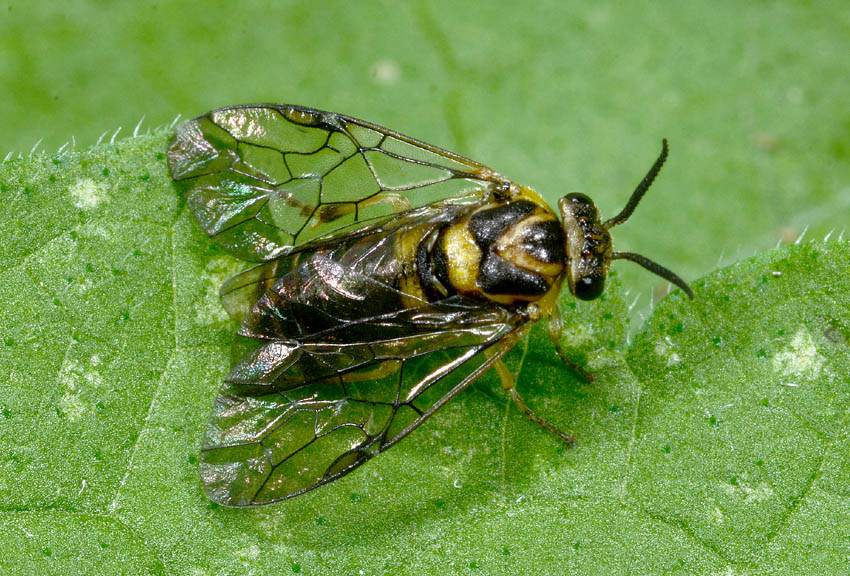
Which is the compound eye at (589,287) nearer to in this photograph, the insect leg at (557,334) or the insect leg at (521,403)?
the insect leg at (557,334)

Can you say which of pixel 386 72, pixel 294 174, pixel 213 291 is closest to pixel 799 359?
pixel 294 174

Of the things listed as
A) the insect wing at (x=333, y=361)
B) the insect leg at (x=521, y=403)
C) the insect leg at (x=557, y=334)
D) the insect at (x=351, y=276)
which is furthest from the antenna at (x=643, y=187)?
the insect leg at (x=521, y=403)

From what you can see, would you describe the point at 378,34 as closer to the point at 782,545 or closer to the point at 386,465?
the point at 386,465

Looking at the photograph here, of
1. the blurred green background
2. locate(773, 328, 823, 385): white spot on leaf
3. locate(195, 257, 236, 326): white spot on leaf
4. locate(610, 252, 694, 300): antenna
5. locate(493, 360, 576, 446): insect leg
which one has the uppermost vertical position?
the blurred green background

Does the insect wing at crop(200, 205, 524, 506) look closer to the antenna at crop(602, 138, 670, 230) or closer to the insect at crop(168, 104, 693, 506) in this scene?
the insect at crop(168, 104, 693, 506)

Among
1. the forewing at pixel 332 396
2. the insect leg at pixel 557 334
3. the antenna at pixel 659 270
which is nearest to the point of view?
the forewing at pixel 332 396

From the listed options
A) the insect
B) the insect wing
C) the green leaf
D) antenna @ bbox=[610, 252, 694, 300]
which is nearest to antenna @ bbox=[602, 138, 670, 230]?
the insect

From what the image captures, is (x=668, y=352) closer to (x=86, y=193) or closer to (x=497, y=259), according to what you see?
(x=497, y=259)
